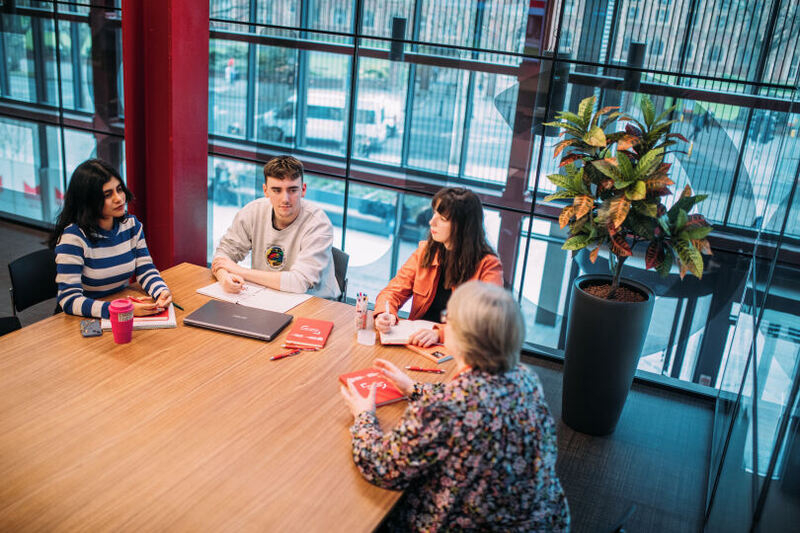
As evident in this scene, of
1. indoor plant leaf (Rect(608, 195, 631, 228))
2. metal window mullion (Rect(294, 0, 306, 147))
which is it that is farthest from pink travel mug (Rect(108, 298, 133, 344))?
metal window mullion (Rect(294, 0, 306, 147))

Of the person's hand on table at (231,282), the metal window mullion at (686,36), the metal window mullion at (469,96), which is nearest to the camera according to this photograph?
the person's hand on table at (231,282)

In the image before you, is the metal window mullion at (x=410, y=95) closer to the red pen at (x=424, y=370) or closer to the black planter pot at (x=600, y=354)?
the black planter pot at (x=600, y=354)

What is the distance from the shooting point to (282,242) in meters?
3.56

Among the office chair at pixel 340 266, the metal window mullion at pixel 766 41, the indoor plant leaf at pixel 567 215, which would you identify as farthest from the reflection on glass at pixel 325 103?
the metal window mullion at pixel 766 41

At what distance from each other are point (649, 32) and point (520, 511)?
133 inches

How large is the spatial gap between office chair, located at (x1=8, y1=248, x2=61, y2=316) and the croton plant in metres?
2.75

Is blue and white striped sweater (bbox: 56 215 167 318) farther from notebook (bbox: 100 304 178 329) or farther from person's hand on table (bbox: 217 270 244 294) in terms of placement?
person's hand on table (bbox: 217 270 244 294)

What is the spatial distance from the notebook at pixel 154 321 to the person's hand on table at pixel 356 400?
977 millimetres

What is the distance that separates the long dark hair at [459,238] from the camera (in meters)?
3.06

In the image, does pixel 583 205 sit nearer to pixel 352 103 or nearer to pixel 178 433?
pixel 352 103

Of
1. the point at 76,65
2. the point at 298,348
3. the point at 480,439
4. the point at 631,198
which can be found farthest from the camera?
the point at 76,65

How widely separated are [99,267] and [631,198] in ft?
8.82

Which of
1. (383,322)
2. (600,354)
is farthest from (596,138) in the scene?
(383,322)

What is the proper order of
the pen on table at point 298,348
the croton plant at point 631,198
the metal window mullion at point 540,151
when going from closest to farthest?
the pen on table at point 298,348 < the croton plant at point 631,198 < the metal window mullion at point 540,151
